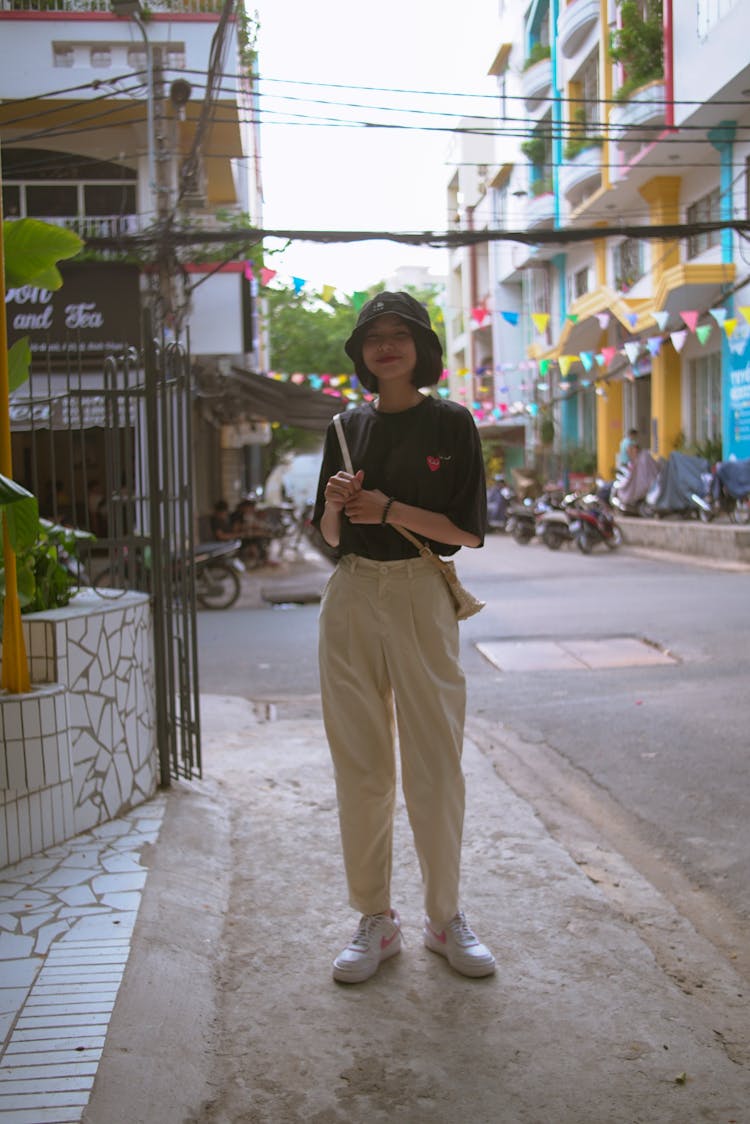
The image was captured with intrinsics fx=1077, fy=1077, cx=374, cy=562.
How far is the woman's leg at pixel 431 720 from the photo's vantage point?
2.73 m

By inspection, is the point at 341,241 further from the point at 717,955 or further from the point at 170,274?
the point at 717,955

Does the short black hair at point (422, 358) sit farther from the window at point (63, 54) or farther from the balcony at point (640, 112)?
the balcony at point (640, 112)

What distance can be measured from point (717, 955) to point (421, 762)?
3.43 feet

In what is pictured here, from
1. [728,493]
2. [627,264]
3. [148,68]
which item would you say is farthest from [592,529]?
[148,68]

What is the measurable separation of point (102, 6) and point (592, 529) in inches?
458

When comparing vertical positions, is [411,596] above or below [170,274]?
below

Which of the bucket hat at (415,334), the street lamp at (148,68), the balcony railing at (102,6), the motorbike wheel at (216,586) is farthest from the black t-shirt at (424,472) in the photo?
the motorbike wheel at (216,586)

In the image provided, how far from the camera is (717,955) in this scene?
3.01 m

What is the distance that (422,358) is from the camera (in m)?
2.82

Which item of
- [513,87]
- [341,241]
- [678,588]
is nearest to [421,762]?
[341,241]

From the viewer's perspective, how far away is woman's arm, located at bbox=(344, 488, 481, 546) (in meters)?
2.68

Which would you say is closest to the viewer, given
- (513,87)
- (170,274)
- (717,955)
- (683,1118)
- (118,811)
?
(683,1118)

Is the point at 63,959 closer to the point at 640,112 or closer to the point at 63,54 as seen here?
the point at 63,54

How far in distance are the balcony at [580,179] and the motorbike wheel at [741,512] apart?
7.49m
